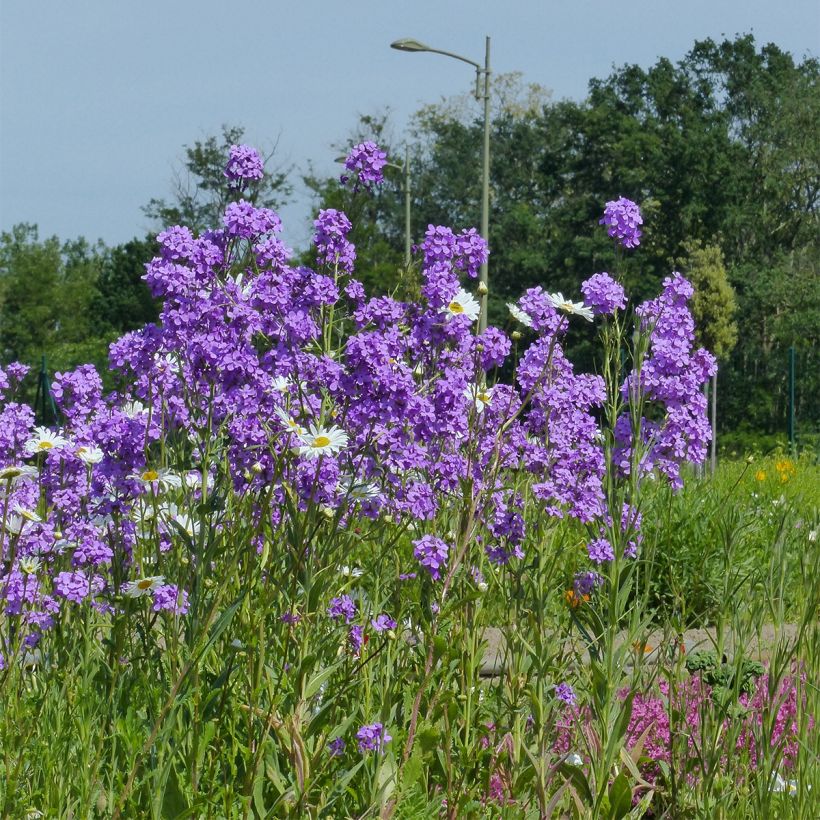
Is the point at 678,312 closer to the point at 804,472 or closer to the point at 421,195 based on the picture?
the point at 804,472

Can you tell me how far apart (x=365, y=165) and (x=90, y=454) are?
5.18 feet

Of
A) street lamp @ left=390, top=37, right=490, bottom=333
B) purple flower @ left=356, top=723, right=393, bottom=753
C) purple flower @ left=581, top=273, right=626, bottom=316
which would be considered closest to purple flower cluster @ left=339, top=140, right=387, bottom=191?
purple flower @ left=581, top=273, right=626, bottom=316

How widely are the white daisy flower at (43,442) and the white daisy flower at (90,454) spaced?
0.09 meters

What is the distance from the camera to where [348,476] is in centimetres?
425

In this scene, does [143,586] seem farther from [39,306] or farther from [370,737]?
[39,306]

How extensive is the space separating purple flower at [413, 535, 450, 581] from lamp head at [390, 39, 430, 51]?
17860 millimetres

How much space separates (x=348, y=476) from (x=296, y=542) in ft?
4.56

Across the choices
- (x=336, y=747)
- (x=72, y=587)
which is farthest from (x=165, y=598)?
(x=336, y=747)

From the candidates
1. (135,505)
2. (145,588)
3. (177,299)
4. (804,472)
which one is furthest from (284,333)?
(804,472)

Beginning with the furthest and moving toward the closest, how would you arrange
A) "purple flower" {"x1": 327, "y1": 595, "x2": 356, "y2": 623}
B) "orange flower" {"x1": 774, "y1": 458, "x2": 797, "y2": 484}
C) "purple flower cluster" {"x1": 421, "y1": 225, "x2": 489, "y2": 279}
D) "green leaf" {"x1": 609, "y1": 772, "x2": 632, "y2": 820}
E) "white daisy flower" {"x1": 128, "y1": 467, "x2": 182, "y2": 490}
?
"orange flower" {"x1": 774, "y1": 458, "x2": 797, "y2": 484}
"purple flower cluster" {"x1": 421, "y1": 225, "x2": 489, "y2": 279}
"white daisy flower" {"x1": 128, "y1": 467, "x2": 182, "y2": 490}
"purple flower" {"x1": 327, "y1": 595, "x2": 356, "y2": 623}
"green leaf" {"x1": 609, "y1": 772, "x2": 632, "y2": 820}

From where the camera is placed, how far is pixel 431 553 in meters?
3.87

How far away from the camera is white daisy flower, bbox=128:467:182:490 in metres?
4.26

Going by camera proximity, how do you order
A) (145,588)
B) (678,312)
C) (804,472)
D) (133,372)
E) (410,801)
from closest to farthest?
(410,801) < (145,588) < (678,312) < (133,372) < (804,472)

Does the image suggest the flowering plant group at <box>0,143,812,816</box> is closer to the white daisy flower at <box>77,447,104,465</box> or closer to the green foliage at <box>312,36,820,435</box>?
the white daisy flower at <box>77,447,104,465</box>
